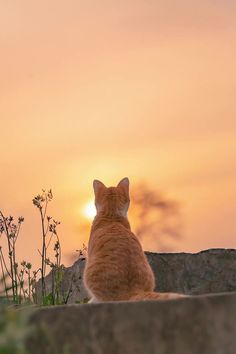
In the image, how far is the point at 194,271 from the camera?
31.2 feet

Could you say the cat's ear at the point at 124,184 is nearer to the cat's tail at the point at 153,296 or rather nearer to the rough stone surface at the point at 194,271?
the rough stone surface at the point at 194,271

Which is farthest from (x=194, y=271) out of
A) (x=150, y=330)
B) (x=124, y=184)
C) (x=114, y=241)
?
(x=150, y=330)

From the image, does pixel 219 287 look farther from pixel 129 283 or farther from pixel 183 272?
pixel 129 283

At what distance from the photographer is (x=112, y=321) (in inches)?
127

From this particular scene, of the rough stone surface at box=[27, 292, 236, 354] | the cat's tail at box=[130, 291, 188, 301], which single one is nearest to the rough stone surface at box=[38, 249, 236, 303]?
the cat's tail at box=[130, 291, 188, 301]

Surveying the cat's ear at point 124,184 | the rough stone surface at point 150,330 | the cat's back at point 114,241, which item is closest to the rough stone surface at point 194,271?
the cat's ear at point 124,184

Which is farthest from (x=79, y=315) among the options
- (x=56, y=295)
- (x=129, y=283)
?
(x=56, y=295)

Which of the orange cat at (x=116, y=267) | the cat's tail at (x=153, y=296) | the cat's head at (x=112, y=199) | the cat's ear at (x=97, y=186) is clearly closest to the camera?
the cat's tail at (x=153, y=296)

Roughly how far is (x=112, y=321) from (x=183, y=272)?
641cm

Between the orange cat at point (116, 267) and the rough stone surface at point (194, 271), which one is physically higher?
the rough stone surface at point (194, 271)

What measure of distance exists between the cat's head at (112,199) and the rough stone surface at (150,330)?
4.75 m

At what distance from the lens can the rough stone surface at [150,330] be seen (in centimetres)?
316

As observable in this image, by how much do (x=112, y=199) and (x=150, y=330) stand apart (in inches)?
199

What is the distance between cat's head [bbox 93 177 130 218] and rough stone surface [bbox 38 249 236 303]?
4.75ft
